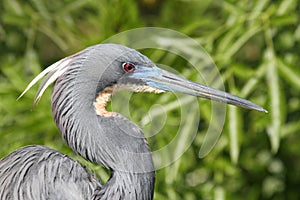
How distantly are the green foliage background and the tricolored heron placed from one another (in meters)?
0.71

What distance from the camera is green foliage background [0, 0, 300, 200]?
Result: 242 centimetres

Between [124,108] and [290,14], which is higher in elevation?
[290,14]

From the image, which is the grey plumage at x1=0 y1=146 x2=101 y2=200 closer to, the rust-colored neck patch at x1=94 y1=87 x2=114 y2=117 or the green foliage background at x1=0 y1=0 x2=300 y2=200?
the rust-colored neck patch at x1=94 y1=87 x2=114 y2=117

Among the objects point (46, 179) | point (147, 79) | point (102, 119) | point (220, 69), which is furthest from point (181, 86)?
point (220, 69)

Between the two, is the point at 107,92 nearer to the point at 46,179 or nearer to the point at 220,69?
the point at 46,179

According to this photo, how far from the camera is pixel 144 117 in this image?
231cm

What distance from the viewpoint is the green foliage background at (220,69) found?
7.95ft

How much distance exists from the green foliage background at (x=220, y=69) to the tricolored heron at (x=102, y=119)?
0.71 metres

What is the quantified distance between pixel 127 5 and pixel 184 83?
117 centimetres

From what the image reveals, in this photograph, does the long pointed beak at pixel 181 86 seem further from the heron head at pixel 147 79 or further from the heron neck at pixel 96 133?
the heron neck at pixel 96 133

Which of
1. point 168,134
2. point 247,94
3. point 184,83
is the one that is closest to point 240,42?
point 247,94

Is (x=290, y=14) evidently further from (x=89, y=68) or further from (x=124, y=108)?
(x=89, y=68)

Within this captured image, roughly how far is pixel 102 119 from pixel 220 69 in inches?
38.1

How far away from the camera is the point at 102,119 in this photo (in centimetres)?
155
